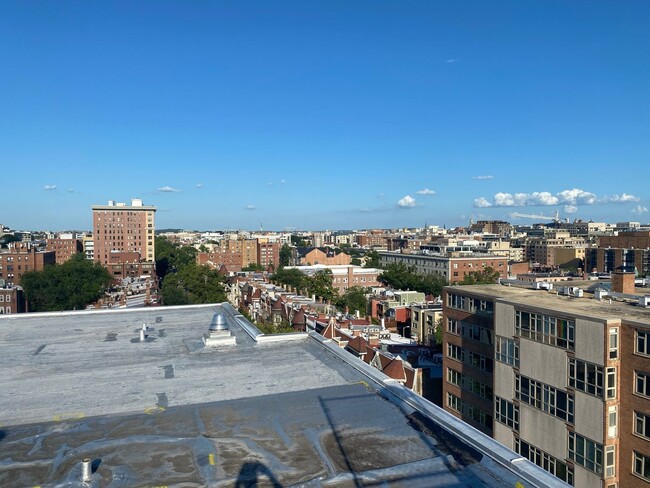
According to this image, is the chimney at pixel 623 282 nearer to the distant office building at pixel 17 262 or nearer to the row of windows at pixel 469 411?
the row of windows at pixel 469 411

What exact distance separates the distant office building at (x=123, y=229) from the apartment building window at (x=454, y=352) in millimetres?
101489

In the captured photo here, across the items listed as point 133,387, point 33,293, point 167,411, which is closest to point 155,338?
point 133,387

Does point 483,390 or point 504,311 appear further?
point 483,390

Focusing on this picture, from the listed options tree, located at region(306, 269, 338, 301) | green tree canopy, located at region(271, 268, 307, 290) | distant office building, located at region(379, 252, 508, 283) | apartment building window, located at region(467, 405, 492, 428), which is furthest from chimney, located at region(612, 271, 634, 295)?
distant office building, located at region(379, 252, 508, 283)

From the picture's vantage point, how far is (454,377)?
92.6 ft

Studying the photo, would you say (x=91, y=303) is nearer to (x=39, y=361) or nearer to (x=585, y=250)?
(x=39, y=361)

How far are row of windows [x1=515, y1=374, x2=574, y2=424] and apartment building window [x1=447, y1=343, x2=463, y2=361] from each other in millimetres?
6089

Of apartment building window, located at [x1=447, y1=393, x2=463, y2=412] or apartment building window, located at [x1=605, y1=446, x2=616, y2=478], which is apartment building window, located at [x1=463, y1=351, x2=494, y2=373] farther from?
apartment building window, located at [x1=605, y1=446, x2=616, y2=478]

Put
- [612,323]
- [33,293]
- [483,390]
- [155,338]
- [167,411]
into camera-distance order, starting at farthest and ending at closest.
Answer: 1. [33,293]
2. [483,390]
3. [612,323]
4. [155,338]
5. [167,411]

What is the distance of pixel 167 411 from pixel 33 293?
229 feet

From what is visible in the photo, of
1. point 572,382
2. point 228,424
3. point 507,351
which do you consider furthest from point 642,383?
point 228,424

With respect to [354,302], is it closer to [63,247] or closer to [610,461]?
[610,461]

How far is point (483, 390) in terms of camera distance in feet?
83.7

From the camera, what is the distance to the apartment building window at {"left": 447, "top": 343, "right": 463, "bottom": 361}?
90.1 feet
